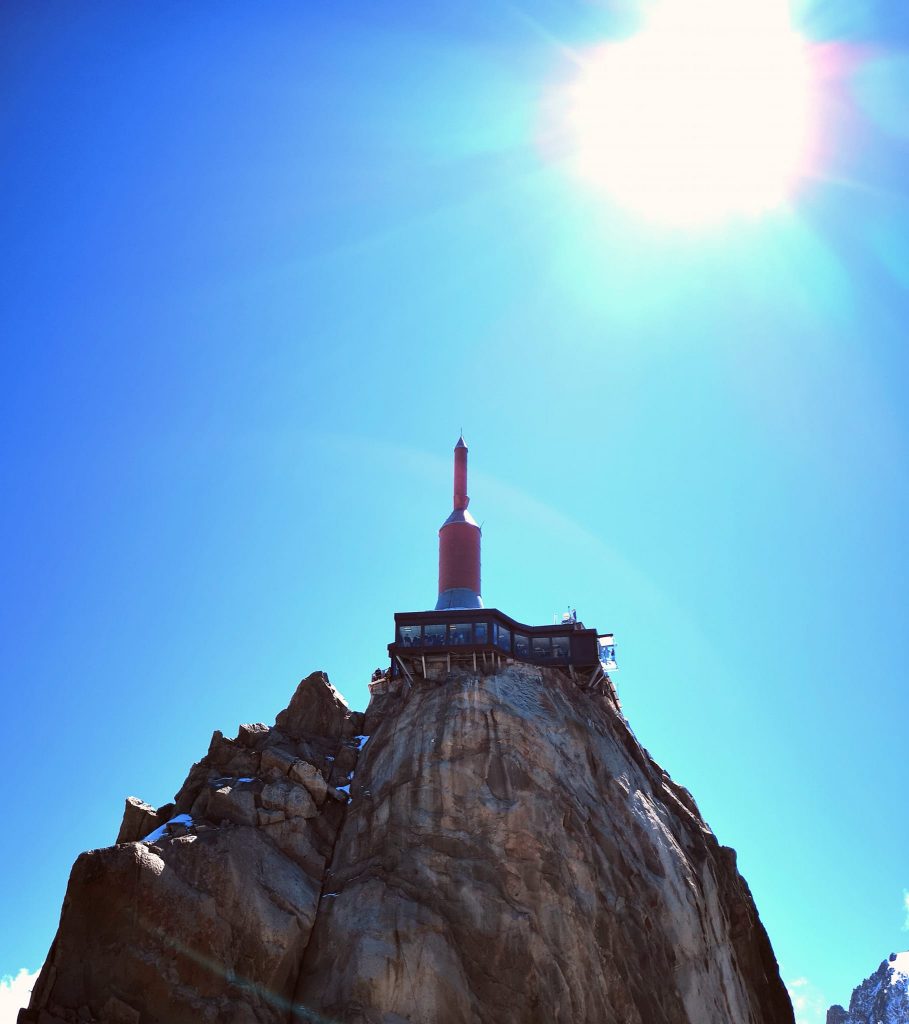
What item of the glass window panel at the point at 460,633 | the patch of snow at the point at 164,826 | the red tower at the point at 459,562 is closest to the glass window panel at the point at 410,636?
the glass window panel at the point at 460,633

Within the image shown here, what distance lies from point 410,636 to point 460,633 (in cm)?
404

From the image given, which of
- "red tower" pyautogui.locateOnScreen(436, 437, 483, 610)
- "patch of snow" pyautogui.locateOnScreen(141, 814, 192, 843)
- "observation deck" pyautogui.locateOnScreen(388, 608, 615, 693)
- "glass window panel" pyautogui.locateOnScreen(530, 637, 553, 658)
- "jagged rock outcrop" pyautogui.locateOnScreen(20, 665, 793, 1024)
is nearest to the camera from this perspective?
"jagged rock outcrop" pyautogui.locateOnScreen(20, 665, 793, 1024)

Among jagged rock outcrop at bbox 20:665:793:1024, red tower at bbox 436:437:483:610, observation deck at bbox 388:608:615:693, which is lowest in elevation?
jagged rock outcrop at bbox 20:665:793:1024

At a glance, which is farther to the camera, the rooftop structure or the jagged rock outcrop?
the rooftop structure

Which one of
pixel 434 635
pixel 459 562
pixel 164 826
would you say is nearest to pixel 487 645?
pixel 434 635

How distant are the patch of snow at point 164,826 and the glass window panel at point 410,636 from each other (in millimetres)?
22574

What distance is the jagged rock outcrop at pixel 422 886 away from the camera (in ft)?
169

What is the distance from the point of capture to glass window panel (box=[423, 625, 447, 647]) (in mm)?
77406

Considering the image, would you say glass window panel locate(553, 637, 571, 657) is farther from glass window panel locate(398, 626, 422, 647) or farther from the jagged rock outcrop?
glass window panel locate(398, 626, 422, 647)

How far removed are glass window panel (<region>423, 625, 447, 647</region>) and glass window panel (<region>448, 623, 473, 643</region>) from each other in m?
0.65

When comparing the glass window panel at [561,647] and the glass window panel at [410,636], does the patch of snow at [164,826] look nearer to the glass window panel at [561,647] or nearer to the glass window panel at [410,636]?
the glass window panel at [410,636]

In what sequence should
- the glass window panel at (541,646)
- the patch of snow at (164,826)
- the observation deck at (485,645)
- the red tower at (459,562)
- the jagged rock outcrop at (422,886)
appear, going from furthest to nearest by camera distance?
the red tower at (459,562) < the glass window panel at (541,646) < the observation deck at (485,645) < the patch of snow at (164,826) < the jagged rock outcrop at (422,886)

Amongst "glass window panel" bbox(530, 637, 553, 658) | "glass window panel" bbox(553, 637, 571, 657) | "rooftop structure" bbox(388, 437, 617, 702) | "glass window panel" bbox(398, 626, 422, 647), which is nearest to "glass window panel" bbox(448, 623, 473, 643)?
"rooftop structure" bbox(388, 437, 617, 702)

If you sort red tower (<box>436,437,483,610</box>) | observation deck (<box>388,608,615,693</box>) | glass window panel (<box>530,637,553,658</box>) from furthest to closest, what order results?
red tower (<box>436,437,483,610</box>)
glass window panel (<box>530,637,553,658</box>)
observation deck (<box>388,608,615,693</box>)
